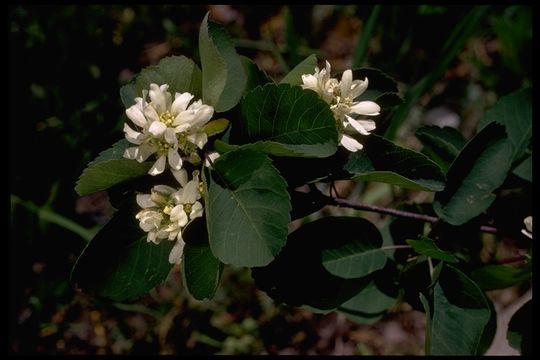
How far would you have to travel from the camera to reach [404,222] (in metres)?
1.27

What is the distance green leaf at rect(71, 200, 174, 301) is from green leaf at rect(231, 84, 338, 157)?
0.86ft

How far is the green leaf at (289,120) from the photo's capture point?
86cm

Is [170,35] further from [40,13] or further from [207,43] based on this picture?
[207,43]

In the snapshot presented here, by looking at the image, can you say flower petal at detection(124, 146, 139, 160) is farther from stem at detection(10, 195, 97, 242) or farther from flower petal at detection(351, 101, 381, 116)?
stem at detection(10, 195, 97, 242)

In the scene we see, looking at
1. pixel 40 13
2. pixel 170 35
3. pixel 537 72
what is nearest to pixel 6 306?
pixel 40 13

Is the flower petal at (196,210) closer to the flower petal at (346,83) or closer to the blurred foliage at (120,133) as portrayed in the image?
the flower petal at (346,83)

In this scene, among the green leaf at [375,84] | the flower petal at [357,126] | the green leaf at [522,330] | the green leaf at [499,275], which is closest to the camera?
the flower petal at [357,126]

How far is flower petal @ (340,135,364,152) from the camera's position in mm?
912

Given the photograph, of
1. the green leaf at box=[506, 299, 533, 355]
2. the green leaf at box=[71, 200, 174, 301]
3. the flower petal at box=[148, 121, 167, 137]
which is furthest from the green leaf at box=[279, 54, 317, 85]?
the green leaf at box=[506, 299, 533, 355]

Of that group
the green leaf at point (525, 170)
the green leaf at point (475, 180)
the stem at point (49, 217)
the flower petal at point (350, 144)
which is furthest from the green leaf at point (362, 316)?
the stem at point (49, 217)

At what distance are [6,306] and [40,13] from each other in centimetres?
105

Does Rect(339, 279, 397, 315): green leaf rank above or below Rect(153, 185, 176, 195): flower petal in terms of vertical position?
below

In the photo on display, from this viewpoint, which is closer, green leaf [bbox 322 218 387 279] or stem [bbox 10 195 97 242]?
green leaf [bbox 322 218 387 279]

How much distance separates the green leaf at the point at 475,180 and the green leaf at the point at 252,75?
0.42 metres
